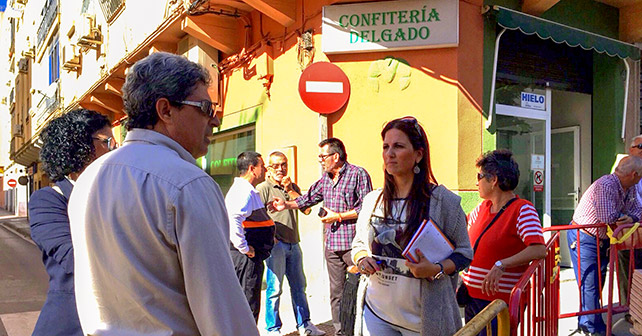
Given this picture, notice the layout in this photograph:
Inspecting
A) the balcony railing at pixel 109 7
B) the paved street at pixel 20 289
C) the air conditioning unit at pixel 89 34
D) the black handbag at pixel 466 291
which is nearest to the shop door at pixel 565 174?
the black handbag at pixel 466 291

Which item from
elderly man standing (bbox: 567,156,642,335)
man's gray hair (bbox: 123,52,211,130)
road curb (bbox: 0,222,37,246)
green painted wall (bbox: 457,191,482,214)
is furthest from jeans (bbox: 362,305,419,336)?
road curb (bbox: 0,222,37,246)

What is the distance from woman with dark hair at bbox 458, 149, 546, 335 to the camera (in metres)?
3.11

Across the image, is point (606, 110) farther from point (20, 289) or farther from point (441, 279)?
point (20, 289)

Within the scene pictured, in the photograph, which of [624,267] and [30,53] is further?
[30,53]

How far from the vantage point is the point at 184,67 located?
4.91ft

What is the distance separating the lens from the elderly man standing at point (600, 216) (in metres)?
4.82

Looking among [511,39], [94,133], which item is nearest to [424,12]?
[511,39]

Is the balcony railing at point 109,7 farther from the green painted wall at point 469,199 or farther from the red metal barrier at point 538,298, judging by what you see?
the red metal barrier at point 538,298

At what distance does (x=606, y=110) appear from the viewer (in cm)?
804

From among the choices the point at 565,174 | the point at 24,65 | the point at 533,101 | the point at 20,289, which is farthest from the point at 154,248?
the point at 24,65

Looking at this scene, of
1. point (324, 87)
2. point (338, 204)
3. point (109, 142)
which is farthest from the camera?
point (324, 87)

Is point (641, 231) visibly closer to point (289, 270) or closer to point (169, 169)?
point (289, 270)

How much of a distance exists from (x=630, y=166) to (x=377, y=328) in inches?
136

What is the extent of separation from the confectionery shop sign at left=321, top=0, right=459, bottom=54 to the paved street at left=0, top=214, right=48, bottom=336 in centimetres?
511
